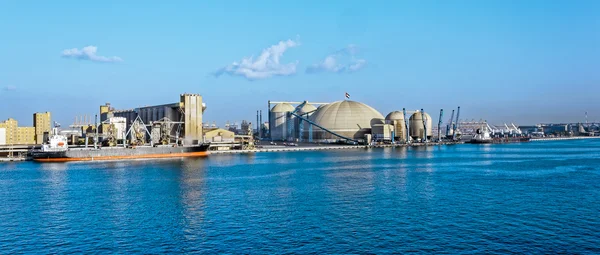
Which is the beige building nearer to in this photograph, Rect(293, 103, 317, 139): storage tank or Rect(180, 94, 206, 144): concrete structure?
Rect(180, 94, 206, 144): concrete structure

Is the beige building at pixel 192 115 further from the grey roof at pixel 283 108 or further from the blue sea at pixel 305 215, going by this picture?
the grey roof at pixel 283 108

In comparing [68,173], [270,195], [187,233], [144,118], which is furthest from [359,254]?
[144,118]

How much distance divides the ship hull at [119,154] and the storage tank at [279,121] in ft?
191

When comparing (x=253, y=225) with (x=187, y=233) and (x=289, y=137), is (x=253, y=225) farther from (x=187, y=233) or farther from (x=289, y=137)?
(x=289, y=137)

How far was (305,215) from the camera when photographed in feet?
75.4

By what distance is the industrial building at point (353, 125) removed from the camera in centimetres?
10934

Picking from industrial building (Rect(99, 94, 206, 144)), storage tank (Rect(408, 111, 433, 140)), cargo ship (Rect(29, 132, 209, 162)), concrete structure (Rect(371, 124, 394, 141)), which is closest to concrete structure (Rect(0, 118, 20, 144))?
industrial building (Rect(99, 94, 206, 144))

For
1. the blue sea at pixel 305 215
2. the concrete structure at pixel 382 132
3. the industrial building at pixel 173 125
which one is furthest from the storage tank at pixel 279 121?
the blue sea at pixel 305 215

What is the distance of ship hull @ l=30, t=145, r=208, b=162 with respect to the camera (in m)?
61.5

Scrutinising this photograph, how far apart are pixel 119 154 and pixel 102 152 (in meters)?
2.02

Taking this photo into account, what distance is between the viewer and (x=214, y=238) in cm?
1891

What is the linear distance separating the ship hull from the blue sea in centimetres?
2396

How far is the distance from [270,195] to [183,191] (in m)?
5.73

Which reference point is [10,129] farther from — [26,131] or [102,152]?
[102,152]
